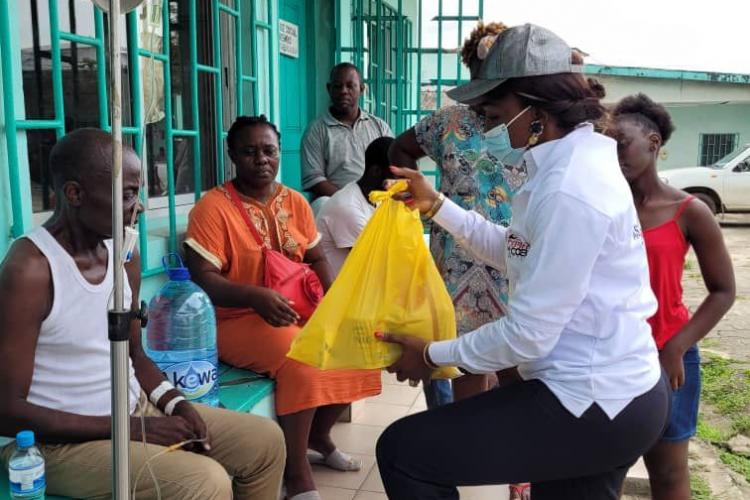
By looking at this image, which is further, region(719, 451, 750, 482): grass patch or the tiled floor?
region(719, 451, 750, 482): grass patch

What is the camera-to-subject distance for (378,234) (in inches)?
88.4

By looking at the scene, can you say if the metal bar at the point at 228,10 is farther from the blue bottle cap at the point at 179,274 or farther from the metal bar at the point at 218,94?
the blue bottle cap at the point at 179,274

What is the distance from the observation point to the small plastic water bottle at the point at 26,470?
67.5 inches

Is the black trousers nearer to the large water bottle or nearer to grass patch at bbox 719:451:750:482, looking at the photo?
the large water bottle

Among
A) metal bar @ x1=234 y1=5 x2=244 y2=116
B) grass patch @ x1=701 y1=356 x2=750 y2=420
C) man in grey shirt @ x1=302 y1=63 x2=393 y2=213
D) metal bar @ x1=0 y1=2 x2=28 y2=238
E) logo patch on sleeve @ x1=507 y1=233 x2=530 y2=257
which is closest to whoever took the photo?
logo patch on sleeve @ x1=507 y1=233 x2=530 y2=257

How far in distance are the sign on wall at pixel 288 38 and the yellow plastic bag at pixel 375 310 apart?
315cm

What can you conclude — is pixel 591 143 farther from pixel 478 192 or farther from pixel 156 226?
pixel 156 226

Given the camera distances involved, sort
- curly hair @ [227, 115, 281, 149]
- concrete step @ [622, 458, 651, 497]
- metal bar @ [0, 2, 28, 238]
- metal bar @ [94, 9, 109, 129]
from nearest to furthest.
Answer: metal bar @ [0, 2, 28, 238] → metal bar @ [94, 9, 109, 129] → curly hair @ [227, 115, 281, 149] → concrete step @ [622, 458, 651, 497]

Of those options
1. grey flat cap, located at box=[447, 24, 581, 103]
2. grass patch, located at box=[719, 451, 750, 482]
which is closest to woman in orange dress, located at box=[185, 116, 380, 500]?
grey flat cap, located at box=[447, 24, 581, 103]

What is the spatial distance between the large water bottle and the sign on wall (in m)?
2.71

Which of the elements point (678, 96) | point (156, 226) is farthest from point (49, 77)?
point (678, 96)

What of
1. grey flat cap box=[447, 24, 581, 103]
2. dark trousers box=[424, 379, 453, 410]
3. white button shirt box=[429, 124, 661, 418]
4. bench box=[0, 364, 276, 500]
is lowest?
dark trousers box=[424, 379, 453, 410]

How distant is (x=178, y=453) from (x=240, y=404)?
24.6 inches

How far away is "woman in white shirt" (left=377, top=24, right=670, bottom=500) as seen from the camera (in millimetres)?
1524
